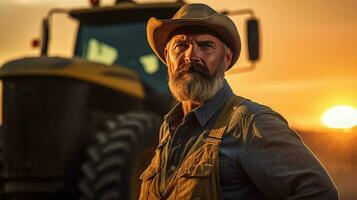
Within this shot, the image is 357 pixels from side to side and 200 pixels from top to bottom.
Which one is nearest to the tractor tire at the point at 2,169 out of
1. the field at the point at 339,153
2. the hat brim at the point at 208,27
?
the field at the point at 339,153

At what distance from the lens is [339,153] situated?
21.8ft

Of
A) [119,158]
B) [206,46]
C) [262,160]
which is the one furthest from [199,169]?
[119,158]

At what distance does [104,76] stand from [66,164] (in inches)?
35.8

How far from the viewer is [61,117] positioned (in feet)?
24.3

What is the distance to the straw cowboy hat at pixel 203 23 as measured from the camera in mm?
2670

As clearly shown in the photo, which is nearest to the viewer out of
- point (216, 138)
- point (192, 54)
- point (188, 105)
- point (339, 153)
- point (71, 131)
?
point (216, 138)

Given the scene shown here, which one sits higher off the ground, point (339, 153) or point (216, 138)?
point (216, 138)

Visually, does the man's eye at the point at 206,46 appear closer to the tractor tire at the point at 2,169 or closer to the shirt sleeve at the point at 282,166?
the shirt sleeve at the point at 282,166

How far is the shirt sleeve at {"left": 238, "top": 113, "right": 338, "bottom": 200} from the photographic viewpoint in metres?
2.38

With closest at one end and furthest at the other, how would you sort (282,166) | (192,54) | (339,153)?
(282,166) → (192,54) → (339,153)

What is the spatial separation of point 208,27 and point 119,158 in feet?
15.0

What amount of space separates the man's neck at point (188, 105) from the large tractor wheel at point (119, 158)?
4.31m

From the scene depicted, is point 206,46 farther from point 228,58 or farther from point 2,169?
point 2,169

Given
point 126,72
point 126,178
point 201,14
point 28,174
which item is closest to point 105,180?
point 126,178
